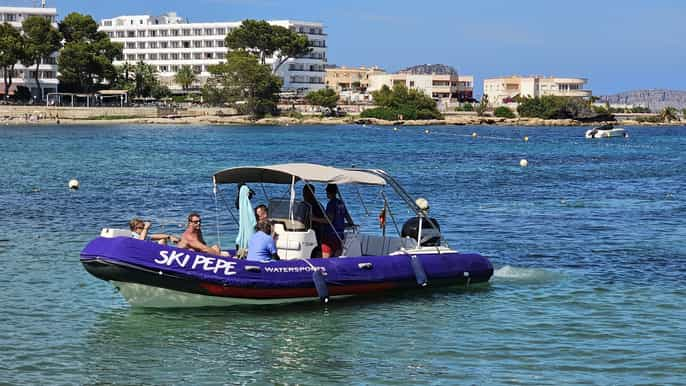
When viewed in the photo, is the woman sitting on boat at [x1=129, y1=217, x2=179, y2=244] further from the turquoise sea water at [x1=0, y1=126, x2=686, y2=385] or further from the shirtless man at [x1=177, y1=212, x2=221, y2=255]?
the turquoise sea water at [x1=0, y1=126, x2=686, y2=385]

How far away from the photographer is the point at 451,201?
4425cm

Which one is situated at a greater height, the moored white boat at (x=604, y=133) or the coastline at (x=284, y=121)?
the coastline at (x=284, y=121)

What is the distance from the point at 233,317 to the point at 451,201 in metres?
24.8

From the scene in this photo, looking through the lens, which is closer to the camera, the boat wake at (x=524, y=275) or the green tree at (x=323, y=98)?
the boat wake at (x=524, y=275)

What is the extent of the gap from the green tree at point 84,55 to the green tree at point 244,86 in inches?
600

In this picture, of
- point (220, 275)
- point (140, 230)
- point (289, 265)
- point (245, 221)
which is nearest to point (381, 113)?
point (245, 221)

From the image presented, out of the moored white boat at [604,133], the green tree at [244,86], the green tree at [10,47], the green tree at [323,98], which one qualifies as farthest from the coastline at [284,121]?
the moored white boat at [604,133]

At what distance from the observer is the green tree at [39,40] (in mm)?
149875

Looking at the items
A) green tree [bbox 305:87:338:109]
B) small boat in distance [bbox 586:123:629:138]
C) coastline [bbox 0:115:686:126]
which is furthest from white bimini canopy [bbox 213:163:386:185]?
green tree [bbox 305:87:338:109]

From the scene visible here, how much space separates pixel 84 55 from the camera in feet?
500

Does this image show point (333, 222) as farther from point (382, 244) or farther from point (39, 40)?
point (39, 40)

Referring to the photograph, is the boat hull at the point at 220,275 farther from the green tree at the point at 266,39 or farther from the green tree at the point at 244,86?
the green tree at the point at 266,39

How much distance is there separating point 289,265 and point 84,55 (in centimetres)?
13813

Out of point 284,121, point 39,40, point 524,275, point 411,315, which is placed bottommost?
point 411,315
